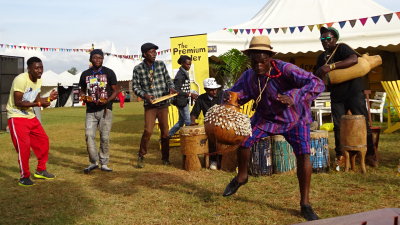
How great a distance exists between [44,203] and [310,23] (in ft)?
41.3

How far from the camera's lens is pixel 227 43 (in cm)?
1441

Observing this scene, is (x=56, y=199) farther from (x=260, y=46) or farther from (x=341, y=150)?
(x=341, y=150)

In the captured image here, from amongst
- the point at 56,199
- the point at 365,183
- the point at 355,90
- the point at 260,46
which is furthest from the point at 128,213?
the point at 355,90

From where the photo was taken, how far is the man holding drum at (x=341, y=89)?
255 inches

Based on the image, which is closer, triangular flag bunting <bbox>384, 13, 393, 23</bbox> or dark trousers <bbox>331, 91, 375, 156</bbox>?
dark trousers <bbox>331, 91, 375, 156</bbox>

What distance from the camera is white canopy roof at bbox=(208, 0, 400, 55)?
13.8 metres

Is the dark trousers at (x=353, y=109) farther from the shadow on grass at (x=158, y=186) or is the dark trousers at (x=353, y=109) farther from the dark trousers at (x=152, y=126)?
the dark trousers at (x=152, y=126)

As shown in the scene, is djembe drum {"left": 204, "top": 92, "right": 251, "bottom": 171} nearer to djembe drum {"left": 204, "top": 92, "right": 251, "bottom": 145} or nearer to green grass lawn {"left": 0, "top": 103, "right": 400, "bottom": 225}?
djembe drum {"left": 204, "top": 92, "right": 251, "bottom": 145}

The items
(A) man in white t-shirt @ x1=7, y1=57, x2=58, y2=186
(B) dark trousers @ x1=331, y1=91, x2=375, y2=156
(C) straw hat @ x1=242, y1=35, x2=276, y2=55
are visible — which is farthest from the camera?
(B) dark trousers @ x1=331, y1=91, x2=375, y2=156

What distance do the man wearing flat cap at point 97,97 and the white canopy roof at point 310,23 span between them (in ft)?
24.4

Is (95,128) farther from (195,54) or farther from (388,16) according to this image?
(388,16)

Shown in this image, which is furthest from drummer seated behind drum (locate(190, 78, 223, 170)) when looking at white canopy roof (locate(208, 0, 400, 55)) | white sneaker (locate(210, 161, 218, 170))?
white canopy roof (locate(208, 0, 400, 55))

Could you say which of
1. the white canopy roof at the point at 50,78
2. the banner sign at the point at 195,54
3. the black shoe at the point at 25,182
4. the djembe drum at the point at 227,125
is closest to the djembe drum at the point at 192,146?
the black shoe at the point at 25,182

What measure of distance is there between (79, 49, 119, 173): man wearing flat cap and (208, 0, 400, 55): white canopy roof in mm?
7445
